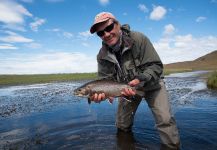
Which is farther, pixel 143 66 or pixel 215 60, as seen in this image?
pixel 215 60

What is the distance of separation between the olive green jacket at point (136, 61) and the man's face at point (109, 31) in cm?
21

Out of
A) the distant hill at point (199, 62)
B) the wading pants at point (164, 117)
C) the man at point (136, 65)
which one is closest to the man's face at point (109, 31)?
the man at point (136, 65)

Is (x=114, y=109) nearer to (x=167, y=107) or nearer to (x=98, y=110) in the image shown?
(x=98, y=110)

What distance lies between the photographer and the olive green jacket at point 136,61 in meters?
6.74

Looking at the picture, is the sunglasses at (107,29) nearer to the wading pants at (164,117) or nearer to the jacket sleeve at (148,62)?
the jacket sleeve at (148,62)

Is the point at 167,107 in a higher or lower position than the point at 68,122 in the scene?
higher

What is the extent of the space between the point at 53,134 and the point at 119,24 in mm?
4985

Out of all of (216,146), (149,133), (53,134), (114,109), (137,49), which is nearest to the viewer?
(137,49)

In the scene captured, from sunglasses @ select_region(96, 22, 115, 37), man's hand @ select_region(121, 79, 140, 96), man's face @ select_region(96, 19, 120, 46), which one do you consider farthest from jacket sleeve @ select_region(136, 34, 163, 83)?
sunglasses @ select_region(96, 22, 115, 37)

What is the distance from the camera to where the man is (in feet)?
22.0

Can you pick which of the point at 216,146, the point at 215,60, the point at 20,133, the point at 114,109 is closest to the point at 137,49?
the point at 216,146

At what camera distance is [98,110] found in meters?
14.2

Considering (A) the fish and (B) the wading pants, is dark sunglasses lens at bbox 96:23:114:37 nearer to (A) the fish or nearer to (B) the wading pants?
(A) the fish

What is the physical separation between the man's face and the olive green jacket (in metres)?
0.21
